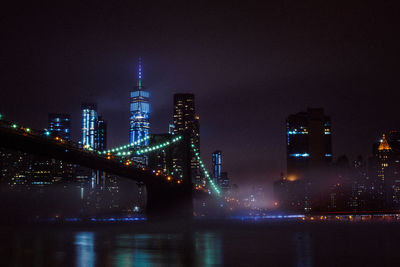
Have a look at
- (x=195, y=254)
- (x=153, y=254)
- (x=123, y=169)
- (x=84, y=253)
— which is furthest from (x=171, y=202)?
(x=84, y=253)

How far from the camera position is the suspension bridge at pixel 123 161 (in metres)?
51.6

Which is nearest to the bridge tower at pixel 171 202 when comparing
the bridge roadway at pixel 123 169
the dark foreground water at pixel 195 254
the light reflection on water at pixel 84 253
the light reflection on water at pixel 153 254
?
the bridge roadway at pixel 123 169

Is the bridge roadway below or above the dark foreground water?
above

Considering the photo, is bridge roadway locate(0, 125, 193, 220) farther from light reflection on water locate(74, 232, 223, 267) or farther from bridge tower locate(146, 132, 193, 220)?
light reflection on water locate(74, 232, 223, 267)

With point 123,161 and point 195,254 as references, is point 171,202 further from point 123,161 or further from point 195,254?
point 195,254

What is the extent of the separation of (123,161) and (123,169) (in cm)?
99

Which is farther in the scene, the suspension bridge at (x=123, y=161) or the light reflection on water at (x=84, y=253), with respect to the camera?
the suspension bridge at (x=123, y=161)

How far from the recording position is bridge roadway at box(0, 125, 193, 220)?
170ft

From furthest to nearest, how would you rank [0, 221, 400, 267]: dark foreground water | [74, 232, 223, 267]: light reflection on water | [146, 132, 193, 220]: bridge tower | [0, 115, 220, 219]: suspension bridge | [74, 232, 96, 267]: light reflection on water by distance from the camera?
1. [146, 132, 193, 220]: bridge tower
2. [0, 115, 220, 219]: suspension bridge
3. [0, 221, 400, 267]: dark foreground water
4. [74, 232, 223, 267]: light reflection on water
5. [74, 232, 96, 267]: light reflection on water

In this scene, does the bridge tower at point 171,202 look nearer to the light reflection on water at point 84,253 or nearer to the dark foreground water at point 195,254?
the dark foreground water at point 195,254

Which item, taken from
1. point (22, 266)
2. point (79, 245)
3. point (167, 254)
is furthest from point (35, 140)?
point (22, 266)

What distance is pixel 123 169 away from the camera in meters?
67.7

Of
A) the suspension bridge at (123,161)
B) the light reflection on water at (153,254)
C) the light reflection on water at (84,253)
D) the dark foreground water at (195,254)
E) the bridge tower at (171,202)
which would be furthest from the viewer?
the bridge tower at (171,202)

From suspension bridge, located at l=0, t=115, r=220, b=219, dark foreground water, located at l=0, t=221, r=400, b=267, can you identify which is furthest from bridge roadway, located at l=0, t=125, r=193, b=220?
dark foreground water, located at l=0, t=221, r=400, b=267
